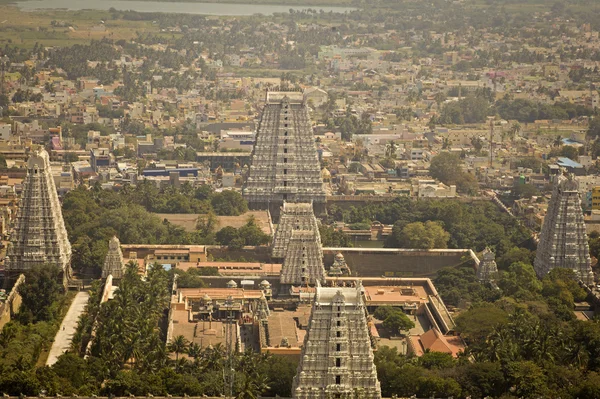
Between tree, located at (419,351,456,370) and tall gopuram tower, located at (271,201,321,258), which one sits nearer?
tree, located at (419,351,456,370)

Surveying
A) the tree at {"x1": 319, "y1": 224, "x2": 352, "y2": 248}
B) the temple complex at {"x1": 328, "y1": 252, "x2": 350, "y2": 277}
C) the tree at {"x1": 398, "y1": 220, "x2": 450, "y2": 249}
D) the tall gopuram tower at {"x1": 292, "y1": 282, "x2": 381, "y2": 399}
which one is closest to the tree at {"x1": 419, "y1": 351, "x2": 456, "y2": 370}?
the tall gopuram tower at {"x1": 292, "y1": 282, "x2": 381, "y2": 399}

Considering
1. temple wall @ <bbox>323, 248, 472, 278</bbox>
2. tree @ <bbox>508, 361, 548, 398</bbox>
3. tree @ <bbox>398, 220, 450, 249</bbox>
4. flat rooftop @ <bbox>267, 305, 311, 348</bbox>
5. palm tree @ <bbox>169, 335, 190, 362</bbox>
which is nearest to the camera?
tree @ <bbox>508, 361, 548, 398</bbox>

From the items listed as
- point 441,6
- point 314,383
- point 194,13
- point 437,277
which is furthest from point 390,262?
point 441,6

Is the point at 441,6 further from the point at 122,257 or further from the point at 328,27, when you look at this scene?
the point at 122,257

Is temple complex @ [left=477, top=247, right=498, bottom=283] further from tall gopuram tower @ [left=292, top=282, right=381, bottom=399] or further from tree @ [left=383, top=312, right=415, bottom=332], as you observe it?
tall gopuram tower @ [left=292, top=282, right=381, bottom=399]

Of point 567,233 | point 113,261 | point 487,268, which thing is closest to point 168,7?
point 487,268

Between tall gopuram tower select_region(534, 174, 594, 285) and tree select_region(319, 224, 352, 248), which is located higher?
tall gopuram tower select_region(534, 174, 594, 285)

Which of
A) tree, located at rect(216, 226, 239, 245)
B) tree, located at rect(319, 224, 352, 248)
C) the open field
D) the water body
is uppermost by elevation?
tree, located at rect(216, 226, 239, 245)
